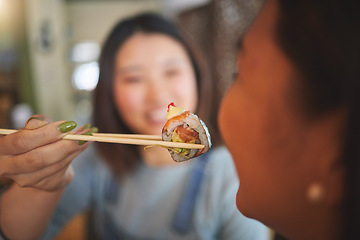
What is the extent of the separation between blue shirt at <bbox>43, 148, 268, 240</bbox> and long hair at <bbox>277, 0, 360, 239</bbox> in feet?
2.81

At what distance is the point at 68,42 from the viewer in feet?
20.8

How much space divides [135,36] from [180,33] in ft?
0.84

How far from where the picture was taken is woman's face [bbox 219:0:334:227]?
1.43 feet

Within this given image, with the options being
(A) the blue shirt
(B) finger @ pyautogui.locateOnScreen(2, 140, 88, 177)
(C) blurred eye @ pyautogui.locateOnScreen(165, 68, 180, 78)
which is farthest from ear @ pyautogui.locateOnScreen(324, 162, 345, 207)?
(C) blurred eye @ pyautogui.locateOnScreen(165, 68, 180, 78)

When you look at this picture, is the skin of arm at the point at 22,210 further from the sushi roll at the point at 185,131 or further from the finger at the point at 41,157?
the sushi roll at the point at 185,131

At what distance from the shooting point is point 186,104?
1264 mm

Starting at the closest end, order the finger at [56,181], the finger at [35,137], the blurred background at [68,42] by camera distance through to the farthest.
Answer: the finger at [35,137] → the finger at [56,181] → the blurred background at [68,42]

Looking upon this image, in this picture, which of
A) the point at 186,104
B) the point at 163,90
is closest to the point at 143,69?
the point at 163,90

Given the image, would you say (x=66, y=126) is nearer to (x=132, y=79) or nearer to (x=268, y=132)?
(x=268, y=132)

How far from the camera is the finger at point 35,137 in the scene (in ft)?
1.71

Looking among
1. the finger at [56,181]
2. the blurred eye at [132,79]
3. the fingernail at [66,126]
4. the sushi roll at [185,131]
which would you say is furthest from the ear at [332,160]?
the blurred eye at [132,79]

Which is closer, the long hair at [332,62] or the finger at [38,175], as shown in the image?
the long hair at [332,62]

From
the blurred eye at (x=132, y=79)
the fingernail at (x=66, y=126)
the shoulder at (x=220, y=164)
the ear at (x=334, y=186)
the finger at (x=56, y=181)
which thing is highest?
the blurred eye at (x=132, y=79)

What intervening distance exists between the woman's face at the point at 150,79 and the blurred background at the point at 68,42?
55 cm
